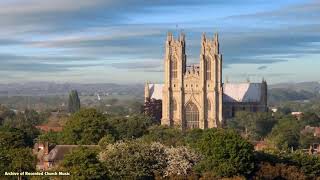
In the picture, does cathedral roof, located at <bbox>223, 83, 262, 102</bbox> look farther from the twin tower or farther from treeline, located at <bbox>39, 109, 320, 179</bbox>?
treeline, located at <bbox>39, 109, 320, 179</bbox>

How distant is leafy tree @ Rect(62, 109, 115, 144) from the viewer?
74.4 metres

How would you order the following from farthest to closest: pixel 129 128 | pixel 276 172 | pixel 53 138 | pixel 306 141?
pixel 306 141, pixel 129 128, pixel 53 138, pixel 276 172

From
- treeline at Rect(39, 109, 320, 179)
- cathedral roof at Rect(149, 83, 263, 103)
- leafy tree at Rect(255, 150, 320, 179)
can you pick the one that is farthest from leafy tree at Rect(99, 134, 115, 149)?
cathedral roof at Rect(149, 83, 263, 103)

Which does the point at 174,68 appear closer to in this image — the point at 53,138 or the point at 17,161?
the point at 53,138

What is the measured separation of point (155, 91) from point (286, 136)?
44982 millimetres

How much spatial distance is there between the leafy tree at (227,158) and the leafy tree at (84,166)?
852 centimetres

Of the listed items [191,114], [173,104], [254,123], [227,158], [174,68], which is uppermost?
[174,68]

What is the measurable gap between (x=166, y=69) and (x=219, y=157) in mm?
71083

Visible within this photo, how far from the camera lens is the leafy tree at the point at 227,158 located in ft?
A: 189

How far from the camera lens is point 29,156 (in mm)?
53562

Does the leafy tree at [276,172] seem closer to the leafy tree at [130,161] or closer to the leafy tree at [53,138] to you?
the leafy tree at [130,161]

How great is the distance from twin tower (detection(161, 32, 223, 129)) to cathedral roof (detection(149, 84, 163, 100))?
36.8 ft

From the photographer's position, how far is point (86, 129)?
75.4m

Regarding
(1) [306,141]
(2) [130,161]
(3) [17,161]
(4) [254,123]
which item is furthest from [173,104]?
(3) [17,161]
